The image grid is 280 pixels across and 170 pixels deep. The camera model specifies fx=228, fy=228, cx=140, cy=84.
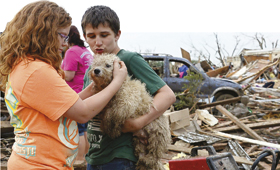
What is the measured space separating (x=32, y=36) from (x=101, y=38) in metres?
0.58

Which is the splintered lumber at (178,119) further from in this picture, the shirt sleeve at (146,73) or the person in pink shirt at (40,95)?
the person in pink shirt at (40,95)

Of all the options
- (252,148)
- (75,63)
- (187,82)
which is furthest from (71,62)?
(187,82)

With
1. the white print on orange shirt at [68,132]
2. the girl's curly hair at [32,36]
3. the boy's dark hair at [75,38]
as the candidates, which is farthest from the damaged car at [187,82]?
the girl's curly hair at [32,36]

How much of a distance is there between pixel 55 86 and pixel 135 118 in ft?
2.29

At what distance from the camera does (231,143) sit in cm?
586

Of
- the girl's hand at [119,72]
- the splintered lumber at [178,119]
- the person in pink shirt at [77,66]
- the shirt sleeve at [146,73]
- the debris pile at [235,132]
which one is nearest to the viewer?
the girl's hand at [119,72]

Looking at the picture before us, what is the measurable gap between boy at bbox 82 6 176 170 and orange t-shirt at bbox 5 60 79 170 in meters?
0.36

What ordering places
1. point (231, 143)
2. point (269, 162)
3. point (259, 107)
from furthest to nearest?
1. point (259, 107)
2. point (231, 143)
3. point (269, 162)

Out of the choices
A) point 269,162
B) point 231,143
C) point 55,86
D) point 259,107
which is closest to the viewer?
point 55,86

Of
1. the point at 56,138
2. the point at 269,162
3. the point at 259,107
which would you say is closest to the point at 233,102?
the point at 259,107

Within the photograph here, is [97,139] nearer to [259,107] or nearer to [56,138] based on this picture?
[56,138]

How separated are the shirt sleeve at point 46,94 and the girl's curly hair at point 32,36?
0.51 feet

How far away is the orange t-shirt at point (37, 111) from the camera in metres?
1.43

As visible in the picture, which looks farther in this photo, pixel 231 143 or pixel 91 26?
pixel 231 143
